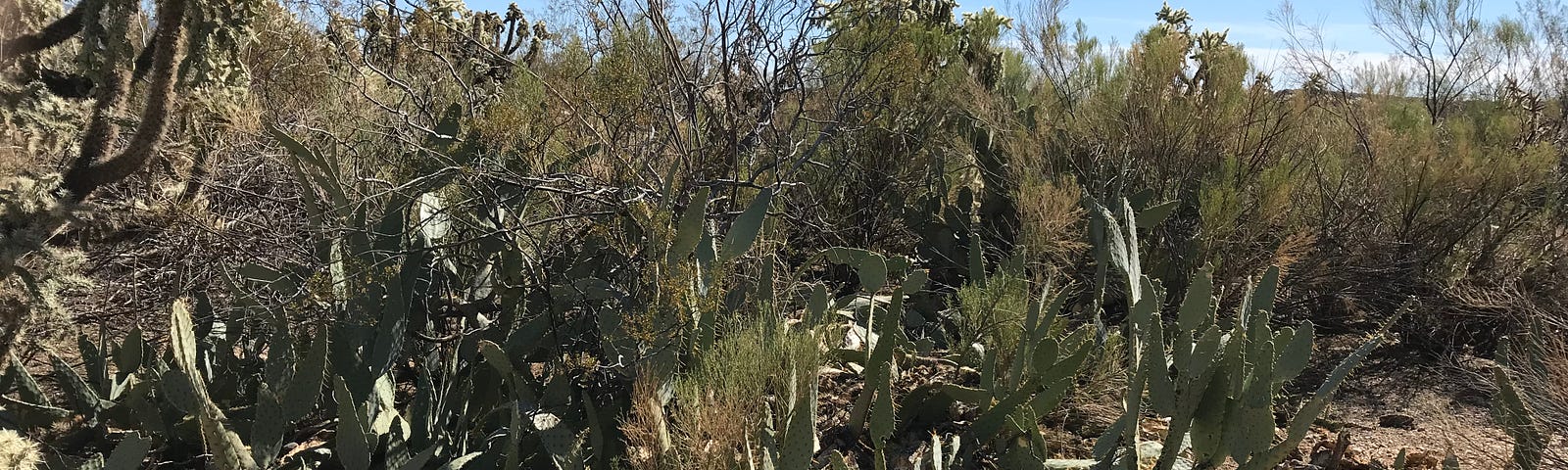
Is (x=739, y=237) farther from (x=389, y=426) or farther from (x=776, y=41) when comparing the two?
(x=776, y=41)

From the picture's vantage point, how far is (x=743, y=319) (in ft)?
9.91

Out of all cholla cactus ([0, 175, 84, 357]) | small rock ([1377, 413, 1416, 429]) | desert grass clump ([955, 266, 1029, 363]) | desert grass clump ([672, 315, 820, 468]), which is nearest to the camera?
desert grass clump ([672, 315, 820, 468])

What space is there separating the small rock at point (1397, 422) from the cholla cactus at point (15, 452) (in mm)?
4292

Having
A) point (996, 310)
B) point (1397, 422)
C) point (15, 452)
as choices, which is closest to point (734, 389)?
point (996, 310)

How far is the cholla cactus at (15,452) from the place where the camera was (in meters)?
2.30

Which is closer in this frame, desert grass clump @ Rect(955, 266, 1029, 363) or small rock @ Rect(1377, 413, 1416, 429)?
desert grass clump @ Rect(955, 266, 1029, 363)

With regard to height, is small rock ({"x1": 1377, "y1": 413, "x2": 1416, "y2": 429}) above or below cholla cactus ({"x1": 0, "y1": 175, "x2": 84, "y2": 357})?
below

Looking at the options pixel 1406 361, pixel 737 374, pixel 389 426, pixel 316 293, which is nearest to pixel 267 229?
pixel 316 293

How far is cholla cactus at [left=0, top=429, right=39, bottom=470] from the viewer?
7.54 ft

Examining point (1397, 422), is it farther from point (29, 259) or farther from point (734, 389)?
point (29, 259)

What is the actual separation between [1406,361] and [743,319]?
3.19 m

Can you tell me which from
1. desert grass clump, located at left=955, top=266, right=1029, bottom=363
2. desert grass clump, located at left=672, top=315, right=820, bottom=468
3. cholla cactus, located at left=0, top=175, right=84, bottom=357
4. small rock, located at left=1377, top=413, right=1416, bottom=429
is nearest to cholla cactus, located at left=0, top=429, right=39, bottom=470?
cholla cactus, located at left=0, top=175, right=84, bottom=357

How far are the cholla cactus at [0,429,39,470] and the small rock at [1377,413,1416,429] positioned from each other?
14.1 feet

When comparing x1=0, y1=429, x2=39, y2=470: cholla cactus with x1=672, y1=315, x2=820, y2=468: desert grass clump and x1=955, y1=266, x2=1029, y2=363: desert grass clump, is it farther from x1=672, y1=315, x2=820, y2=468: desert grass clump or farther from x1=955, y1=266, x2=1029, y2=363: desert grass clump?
x1=955, y1=266, x2=1029, y2=363: desert grass clump
